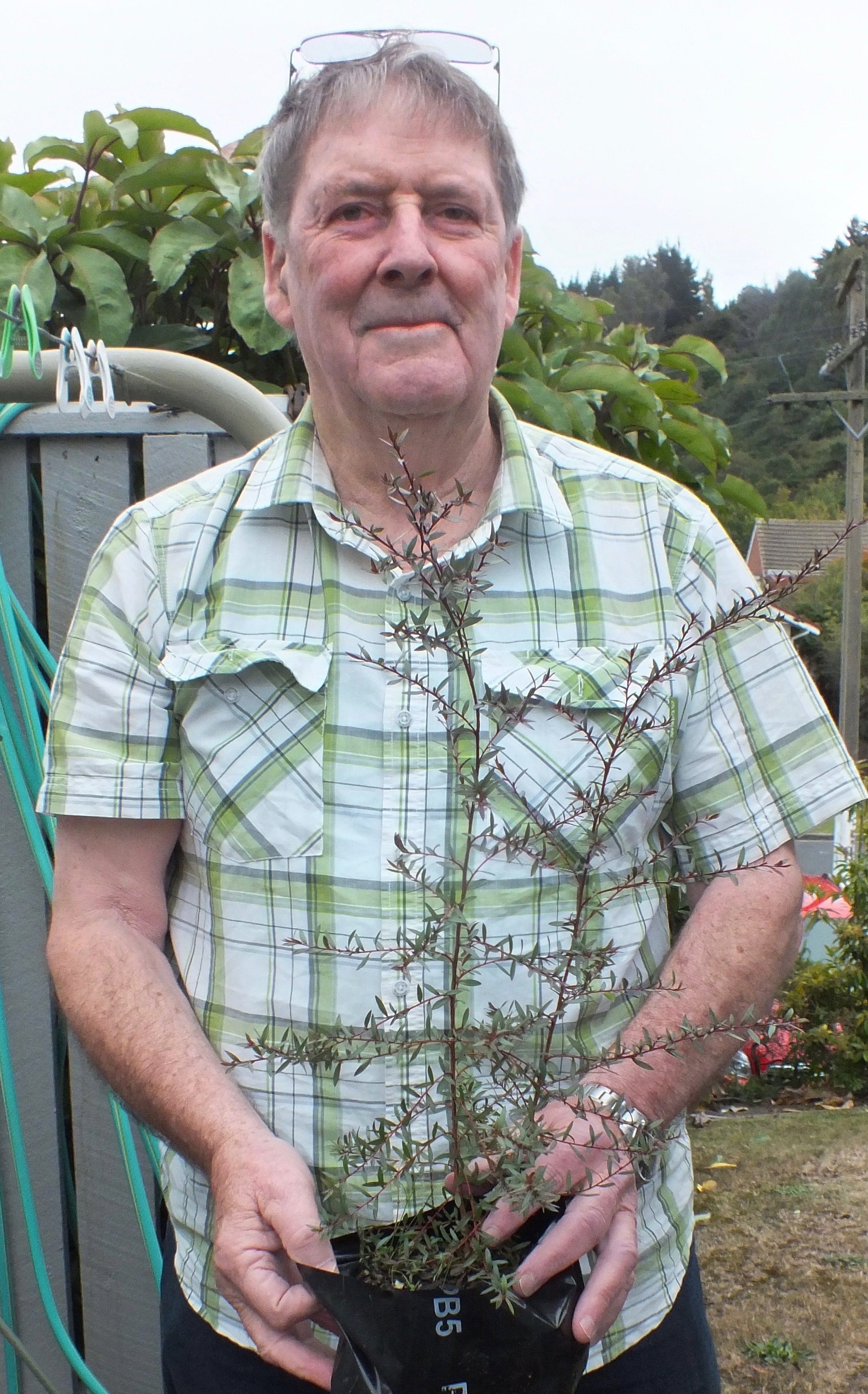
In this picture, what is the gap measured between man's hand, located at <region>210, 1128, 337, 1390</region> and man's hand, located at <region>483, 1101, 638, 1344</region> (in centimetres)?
20

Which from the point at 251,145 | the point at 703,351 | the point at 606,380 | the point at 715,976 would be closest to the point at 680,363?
the point at 703,351

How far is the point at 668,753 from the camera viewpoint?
148cm

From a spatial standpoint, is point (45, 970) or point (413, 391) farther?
point (45, 970)

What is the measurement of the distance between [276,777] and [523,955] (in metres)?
0.47

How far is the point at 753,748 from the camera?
1.51m

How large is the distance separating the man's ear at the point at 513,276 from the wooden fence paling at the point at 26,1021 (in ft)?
3.10

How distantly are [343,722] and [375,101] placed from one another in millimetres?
788

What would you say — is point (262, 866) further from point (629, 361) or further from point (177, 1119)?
point (629, 361)

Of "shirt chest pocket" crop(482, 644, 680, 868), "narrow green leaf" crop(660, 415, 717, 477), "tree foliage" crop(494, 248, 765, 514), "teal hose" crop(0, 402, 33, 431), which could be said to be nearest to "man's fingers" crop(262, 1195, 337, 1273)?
"shirt chest pocket" crop(482, 644, 680, 868)

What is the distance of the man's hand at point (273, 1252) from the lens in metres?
1.18

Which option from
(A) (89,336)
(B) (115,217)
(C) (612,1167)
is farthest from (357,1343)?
(B) (115,217)

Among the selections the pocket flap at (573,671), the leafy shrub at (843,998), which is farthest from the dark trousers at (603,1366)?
the leafy shrub at (843,998)

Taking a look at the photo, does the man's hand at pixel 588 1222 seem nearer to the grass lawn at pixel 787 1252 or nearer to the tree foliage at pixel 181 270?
the tree foliage at pixel 181 270

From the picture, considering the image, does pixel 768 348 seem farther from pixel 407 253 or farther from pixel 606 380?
pixel 407 253
